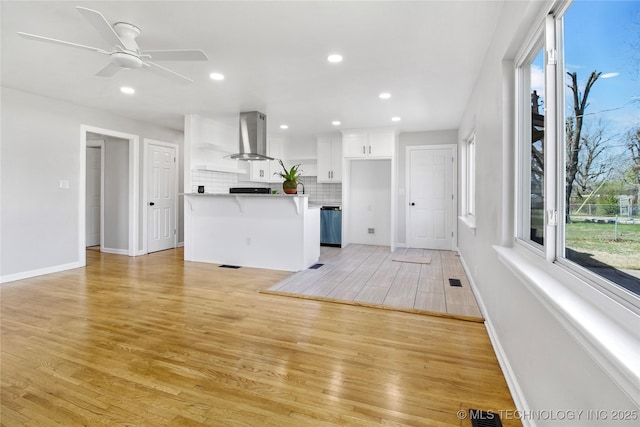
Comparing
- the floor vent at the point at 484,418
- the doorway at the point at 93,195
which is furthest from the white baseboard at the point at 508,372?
the doorway at the point at 93,195

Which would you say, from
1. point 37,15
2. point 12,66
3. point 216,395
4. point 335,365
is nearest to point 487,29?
point 335,365

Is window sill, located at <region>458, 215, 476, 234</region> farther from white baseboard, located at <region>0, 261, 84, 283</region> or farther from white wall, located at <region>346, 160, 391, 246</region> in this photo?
white baseboard, located at <region>0, 261, 84, 283</region>

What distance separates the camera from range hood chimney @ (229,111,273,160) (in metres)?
4.97

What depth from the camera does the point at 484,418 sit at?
1.50 m

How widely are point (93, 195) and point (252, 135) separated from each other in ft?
14.1

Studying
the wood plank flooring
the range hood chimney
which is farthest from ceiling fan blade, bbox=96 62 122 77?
the wood plank flooring

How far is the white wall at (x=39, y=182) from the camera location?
389 centimetres

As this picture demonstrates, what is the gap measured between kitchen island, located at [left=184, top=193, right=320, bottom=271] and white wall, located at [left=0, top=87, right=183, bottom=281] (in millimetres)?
1650

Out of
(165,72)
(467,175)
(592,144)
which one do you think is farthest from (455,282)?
(165,72)

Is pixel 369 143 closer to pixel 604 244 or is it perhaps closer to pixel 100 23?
pixel 100 23

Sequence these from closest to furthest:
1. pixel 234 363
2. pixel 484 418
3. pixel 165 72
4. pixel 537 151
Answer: pixel 484 418, pixel 537 151, pixel 234 363, pixel 165 72

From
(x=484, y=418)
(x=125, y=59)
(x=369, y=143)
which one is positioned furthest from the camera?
(x=369, y=143)

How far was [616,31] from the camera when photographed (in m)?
0.98

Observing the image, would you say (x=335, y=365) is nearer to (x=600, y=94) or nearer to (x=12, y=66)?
(x=600, y=94)
